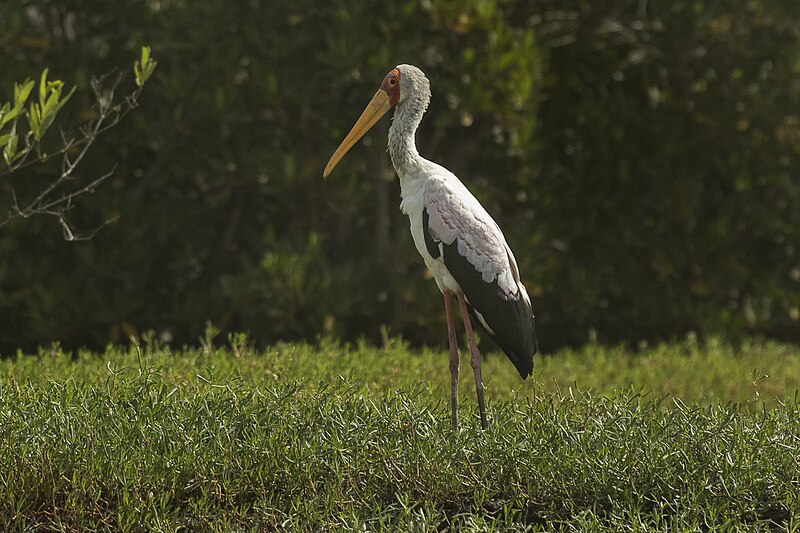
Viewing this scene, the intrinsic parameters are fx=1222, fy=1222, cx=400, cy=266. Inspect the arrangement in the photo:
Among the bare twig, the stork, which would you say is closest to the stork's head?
the stork

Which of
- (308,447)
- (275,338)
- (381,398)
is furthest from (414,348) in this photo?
(308,447)

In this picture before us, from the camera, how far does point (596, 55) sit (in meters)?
10.3

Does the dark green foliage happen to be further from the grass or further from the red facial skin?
the grass

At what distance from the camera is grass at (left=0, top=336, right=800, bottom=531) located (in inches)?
171

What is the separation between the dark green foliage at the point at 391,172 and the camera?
866 centimetres

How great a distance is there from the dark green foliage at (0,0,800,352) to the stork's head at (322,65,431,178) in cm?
282

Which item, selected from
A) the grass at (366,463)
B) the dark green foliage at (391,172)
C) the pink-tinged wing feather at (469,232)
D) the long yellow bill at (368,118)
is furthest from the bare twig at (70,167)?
the pink-tinged wing feather at (469,232)

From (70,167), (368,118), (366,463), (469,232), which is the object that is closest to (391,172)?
(368,118)

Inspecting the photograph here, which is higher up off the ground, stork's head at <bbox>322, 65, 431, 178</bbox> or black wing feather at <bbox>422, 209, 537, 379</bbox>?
stork's head at <bbox>322, 65, 431, 178</bbox>

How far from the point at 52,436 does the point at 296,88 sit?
4.61 m

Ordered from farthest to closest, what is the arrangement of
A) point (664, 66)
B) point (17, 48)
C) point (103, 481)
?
1. point (664, 66)
2. point (17, 48)
3. point (103, 481)

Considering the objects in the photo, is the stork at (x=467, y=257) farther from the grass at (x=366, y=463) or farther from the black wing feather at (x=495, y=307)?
the grass at (x=366, y=463)

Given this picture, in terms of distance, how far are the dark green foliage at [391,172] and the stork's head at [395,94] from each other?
9.25ft

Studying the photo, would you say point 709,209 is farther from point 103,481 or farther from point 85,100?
point 103,481
